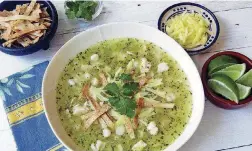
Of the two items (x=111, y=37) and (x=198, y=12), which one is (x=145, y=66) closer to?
(x=111, y=37)

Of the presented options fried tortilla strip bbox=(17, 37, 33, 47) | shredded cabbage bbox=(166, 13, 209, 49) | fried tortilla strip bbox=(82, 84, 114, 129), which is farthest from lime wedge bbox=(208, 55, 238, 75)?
fried tortilla strip bbox=(17, 37, 33, 47)

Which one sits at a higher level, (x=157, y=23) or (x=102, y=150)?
(x=157, y=23)

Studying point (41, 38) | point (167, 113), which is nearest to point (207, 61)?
point (167, 113)

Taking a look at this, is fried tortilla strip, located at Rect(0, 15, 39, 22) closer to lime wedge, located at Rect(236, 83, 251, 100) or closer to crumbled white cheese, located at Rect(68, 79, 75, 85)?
crumbled white cheese, located at Rect(68, 79, 75, 85)

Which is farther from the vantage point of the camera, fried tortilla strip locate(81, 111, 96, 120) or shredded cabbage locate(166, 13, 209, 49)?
A: shredded cabbage locate(166, 13, 209, 49)

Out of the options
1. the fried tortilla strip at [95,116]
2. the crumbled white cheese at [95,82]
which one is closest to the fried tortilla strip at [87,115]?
the fried tortilla strip at [95,116]

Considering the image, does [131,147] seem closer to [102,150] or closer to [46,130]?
[102,150]
